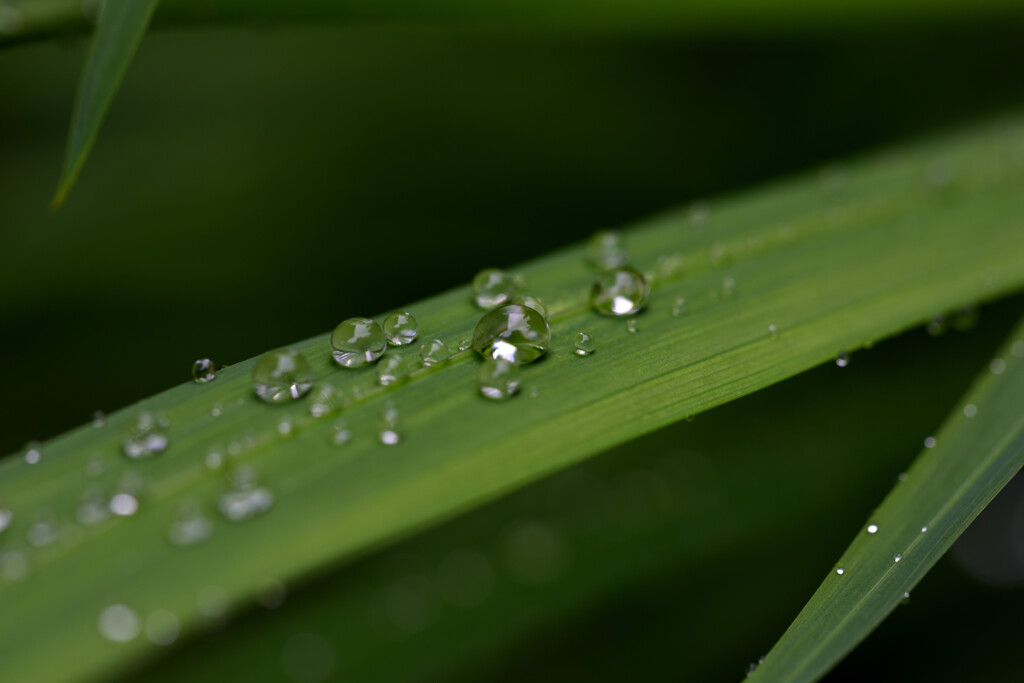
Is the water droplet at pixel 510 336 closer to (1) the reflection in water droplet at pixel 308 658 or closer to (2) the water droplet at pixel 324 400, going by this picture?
(2) the water droplet at pixel 324 400

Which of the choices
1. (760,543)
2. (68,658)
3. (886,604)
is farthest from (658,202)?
(68,658)

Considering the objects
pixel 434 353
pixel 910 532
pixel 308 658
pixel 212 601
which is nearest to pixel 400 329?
pixel 434 353

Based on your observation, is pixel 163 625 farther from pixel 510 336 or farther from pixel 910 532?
pixel 910 532

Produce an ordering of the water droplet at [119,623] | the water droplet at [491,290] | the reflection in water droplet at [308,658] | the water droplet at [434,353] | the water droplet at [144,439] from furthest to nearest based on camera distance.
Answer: the reflection in water droplet at [308,658] → the water droplet at [491,290] → the water droplet at [434,353] → the water droplet at [144,439] → the water droplet at [119,623]

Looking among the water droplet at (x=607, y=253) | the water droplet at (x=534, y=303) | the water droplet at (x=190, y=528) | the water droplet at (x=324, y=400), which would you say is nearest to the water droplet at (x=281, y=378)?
the water droplet at (x=324, y=400)

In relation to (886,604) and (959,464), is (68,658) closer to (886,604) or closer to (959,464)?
(886,604)

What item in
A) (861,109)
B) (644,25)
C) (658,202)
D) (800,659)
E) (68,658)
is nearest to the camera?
(68,658)
